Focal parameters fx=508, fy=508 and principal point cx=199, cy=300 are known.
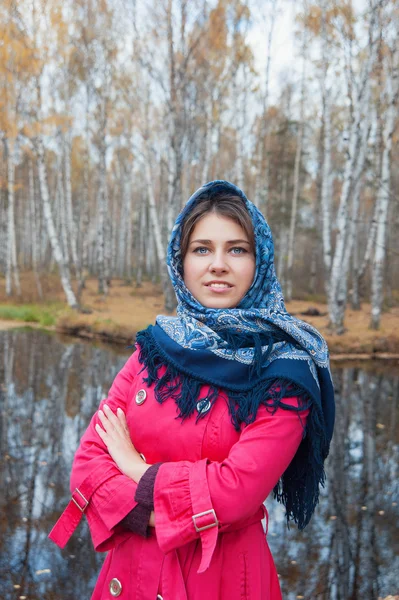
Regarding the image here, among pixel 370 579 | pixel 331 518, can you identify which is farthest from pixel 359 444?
pixel 370 579

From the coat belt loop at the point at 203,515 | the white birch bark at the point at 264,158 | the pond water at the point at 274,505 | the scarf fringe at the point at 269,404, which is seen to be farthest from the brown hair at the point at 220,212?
the white birch bark at the point at 264,158

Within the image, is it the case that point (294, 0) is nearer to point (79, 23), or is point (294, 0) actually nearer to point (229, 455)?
point (79, 23)

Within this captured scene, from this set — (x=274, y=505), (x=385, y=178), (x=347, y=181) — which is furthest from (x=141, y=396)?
(x=385, y=178)

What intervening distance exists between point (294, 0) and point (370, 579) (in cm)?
1645

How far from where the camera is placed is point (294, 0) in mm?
15523

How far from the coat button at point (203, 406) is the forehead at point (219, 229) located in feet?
1.61

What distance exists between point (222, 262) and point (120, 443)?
2.12 feet

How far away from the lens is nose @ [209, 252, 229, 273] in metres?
1.52

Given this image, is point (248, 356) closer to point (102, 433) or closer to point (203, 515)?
point (203, 515)

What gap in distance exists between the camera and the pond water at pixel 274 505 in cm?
341

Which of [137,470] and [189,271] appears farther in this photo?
[189,271]

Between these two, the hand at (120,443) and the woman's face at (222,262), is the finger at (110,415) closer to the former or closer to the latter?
the hand at (120,443)

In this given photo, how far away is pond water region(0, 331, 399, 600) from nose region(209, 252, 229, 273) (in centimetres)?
271

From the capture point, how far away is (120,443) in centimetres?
158
